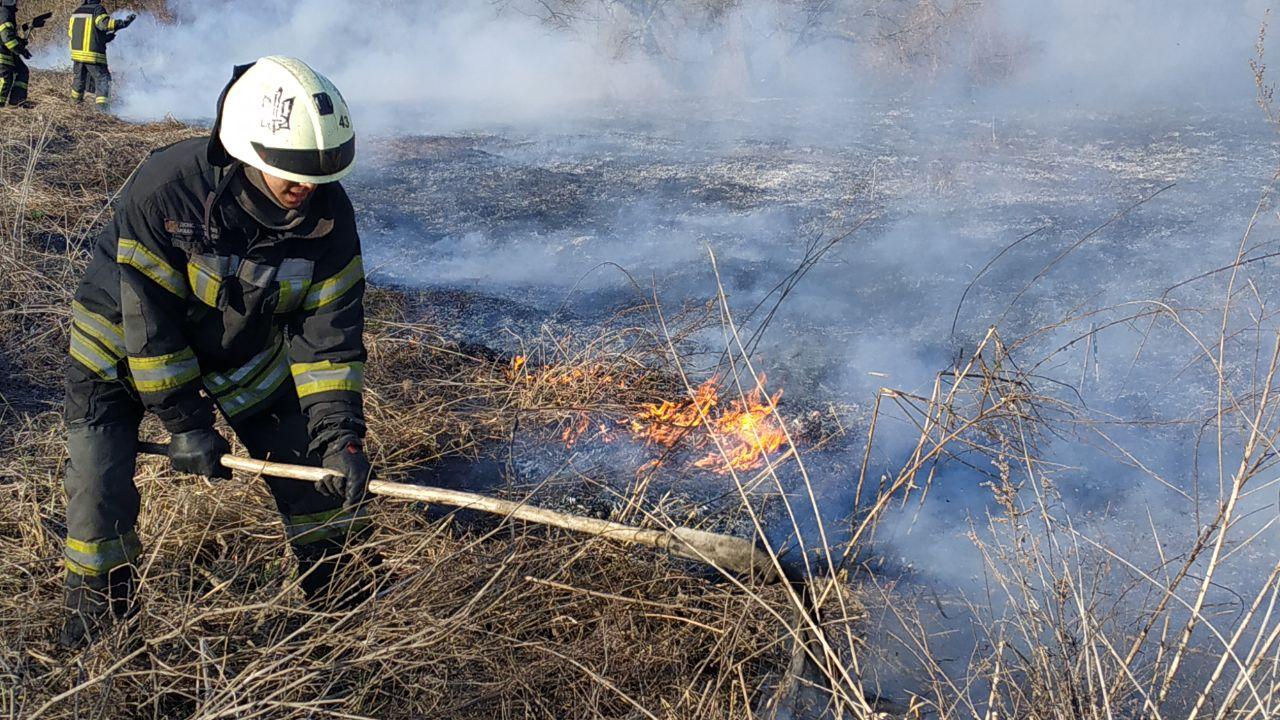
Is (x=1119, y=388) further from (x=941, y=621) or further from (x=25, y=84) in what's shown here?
(x=25, y=84)

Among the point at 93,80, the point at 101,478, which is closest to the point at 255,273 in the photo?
the point at 101,478

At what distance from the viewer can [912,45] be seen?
16562mm

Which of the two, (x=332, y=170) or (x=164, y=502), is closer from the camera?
(x=332, y=170)

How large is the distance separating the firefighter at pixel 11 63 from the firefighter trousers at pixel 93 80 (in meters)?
0.59

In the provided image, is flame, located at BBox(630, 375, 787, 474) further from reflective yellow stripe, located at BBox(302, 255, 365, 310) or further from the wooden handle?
reflective yellow stripe, located at BBox(302, 255, 365, 310)

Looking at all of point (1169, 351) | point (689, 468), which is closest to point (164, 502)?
point (689, 468)

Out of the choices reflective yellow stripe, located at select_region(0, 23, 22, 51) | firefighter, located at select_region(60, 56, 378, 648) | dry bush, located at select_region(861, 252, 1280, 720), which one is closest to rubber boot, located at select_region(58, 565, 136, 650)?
firefighter, located at select_region(60, 56, 378, 648)

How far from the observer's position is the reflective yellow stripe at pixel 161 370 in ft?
9.06

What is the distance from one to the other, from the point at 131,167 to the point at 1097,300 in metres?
9.38

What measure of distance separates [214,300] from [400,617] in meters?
1.24

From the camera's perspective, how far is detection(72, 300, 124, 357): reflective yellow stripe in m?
2.85

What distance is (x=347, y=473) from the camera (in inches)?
117

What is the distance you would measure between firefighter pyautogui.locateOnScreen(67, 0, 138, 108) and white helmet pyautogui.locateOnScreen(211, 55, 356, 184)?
447 inches

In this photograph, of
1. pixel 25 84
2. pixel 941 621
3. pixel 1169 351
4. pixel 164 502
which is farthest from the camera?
pixel 25 84
